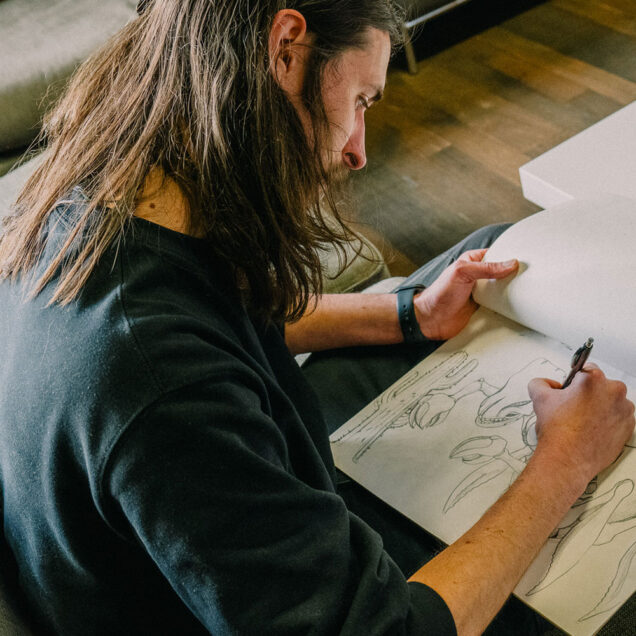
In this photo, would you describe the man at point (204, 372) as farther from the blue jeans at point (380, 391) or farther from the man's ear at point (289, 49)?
the blue jeans at point (380, 391)

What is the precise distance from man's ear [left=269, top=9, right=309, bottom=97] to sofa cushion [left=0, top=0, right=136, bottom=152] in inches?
47.5

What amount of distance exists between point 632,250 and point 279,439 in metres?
0.46

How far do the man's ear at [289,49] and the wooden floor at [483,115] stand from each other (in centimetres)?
114

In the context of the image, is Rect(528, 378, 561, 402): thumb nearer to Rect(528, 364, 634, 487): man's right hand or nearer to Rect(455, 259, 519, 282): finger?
Rect(528, 364, 634, 487): man's right hand

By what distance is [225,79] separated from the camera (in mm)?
563

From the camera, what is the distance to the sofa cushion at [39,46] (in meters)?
1.72

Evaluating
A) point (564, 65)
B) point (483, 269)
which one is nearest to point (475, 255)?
point (483, 269)

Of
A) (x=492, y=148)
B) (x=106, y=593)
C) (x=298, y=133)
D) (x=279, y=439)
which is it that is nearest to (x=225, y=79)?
(x=298, y=133)

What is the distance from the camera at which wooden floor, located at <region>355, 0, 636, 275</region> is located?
1.84 metres

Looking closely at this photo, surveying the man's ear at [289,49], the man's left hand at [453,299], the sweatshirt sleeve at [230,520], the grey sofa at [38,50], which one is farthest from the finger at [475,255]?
the grey sofa at [38,50]

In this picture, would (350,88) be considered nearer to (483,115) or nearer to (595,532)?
(595,532)

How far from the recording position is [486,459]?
73 cm

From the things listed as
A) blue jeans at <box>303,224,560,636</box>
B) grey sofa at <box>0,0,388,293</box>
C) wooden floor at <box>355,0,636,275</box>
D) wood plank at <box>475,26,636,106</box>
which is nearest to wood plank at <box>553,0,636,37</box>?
wooden floor at <box>355,0,636,275</box>

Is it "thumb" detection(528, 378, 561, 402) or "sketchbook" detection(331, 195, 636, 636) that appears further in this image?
"thumb" detection(528, 378, 561, 402)
